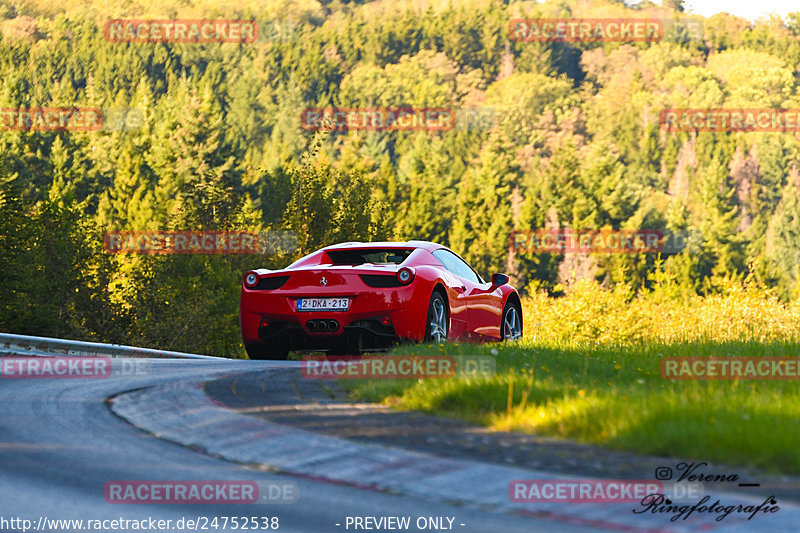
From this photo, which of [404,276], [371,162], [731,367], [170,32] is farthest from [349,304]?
[170,32]

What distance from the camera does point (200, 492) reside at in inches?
175

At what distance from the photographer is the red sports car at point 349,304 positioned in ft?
34.0

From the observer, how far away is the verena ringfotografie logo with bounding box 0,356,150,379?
28.7 feet

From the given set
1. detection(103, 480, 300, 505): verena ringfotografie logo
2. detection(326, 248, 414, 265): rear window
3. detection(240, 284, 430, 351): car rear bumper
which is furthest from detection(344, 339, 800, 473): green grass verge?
detection(326, 248, 414, 265): rear window

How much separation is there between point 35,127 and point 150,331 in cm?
5796

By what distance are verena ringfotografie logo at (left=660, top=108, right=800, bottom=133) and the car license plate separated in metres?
128

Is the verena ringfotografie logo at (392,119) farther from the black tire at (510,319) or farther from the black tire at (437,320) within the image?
the black tire at (437,320)

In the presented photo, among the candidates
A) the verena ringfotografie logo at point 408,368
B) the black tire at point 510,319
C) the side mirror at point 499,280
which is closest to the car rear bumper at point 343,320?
the verena ringfotografie logo at point 408,368

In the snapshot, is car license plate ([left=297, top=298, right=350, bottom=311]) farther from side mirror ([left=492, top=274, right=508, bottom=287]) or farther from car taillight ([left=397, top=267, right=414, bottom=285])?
side mirror ([left=492, top=274, right=508, bottom=287])

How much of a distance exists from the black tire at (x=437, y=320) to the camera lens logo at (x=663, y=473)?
597cm

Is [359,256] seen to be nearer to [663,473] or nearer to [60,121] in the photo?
[663,473]

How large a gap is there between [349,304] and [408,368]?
2.13 m

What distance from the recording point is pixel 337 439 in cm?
543

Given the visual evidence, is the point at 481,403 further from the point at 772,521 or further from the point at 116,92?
the point at 116,92
